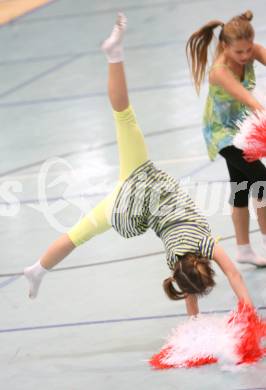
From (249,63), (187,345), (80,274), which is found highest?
(249,63)

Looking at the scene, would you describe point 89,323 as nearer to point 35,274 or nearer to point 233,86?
point 35,274

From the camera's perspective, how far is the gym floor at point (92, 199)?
3.74m

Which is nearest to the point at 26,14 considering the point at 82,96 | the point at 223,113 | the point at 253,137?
the point at 82,96

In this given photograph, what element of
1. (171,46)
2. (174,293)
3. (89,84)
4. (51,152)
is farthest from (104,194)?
(171,46)

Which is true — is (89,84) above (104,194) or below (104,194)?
below

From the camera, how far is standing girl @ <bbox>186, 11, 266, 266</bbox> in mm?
4055

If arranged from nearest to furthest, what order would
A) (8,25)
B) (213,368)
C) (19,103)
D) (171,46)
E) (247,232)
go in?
(213,368) → (247,232) → (19,103) → (171,46) → (8,25)

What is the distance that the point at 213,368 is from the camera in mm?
3561

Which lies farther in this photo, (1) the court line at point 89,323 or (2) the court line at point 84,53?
(2) the court line at point 84,53

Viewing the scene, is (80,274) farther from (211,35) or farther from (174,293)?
(211,35)

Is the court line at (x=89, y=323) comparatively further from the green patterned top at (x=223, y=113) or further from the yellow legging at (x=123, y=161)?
the green patterned top at (x=223, y=113)

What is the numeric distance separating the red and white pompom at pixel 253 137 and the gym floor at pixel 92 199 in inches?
25.4

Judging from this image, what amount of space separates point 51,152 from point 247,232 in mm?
2116

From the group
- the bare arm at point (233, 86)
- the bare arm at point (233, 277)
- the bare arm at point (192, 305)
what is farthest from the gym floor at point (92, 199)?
the bare arm at point (233, 86)
